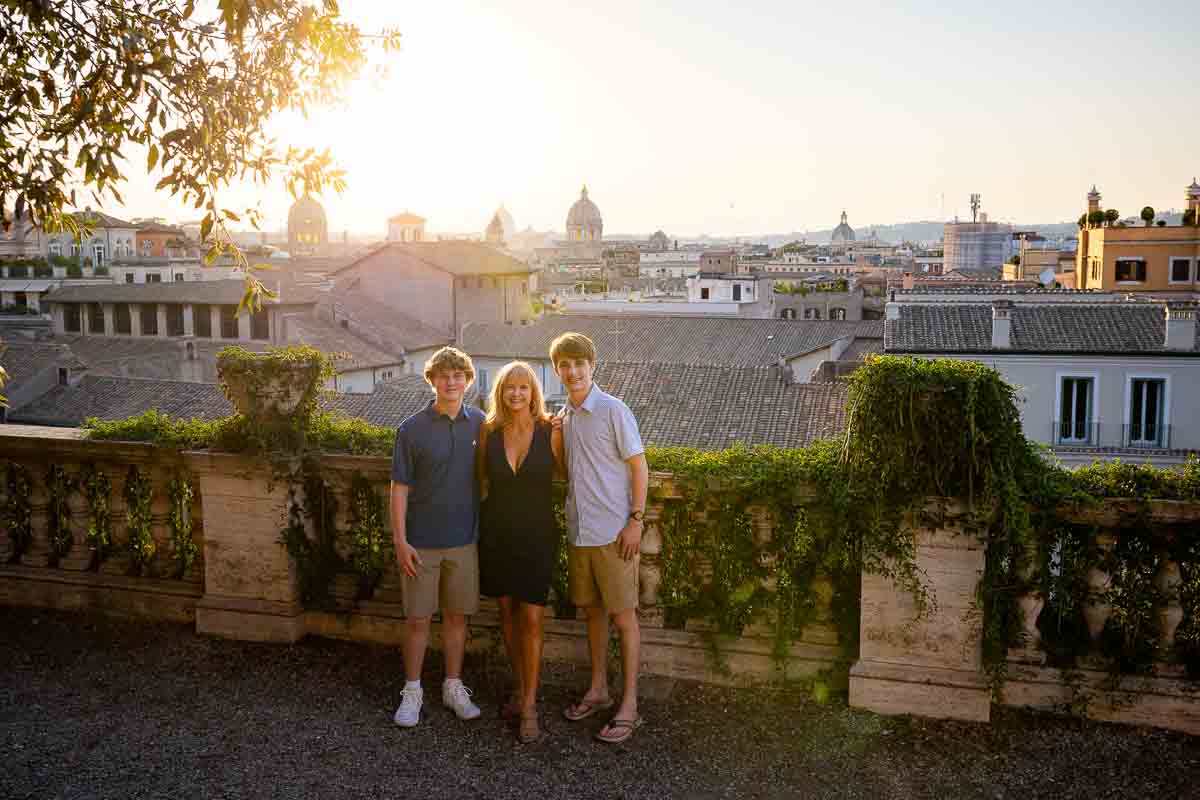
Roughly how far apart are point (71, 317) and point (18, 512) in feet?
163

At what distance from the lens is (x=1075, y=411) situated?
2866 cm

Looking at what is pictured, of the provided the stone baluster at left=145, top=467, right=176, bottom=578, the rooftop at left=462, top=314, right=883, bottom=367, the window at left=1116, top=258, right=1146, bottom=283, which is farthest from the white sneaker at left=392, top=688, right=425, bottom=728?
the window at left=1116, top=258, right=1146, bottom=283

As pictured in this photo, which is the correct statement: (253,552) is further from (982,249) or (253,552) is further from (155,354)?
(982,249)

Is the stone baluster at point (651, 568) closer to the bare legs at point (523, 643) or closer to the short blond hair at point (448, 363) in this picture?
the bare legs at point (523, 643)

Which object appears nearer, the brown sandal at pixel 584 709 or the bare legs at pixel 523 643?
the bare legs at pixel 523 643

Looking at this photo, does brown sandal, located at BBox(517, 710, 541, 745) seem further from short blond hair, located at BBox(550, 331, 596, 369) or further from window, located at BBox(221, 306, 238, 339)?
window, located at BBox(221, 306, 238, 339)

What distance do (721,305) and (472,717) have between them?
Answer: 68144mm

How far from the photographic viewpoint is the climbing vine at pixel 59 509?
21.8 feet

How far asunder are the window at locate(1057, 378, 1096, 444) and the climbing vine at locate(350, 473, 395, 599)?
25.5 metres

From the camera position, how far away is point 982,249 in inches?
5394

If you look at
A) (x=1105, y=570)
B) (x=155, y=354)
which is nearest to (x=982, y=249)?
(x=155, y=354)

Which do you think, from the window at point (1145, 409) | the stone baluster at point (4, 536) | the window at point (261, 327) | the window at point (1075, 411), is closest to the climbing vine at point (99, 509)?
the stone baluster at point (4, 536)

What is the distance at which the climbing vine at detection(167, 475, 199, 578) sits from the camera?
6.43m

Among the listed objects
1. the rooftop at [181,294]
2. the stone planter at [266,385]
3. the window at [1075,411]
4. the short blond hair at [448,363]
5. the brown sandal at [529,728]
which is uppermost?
the rooftop at [181,294]
